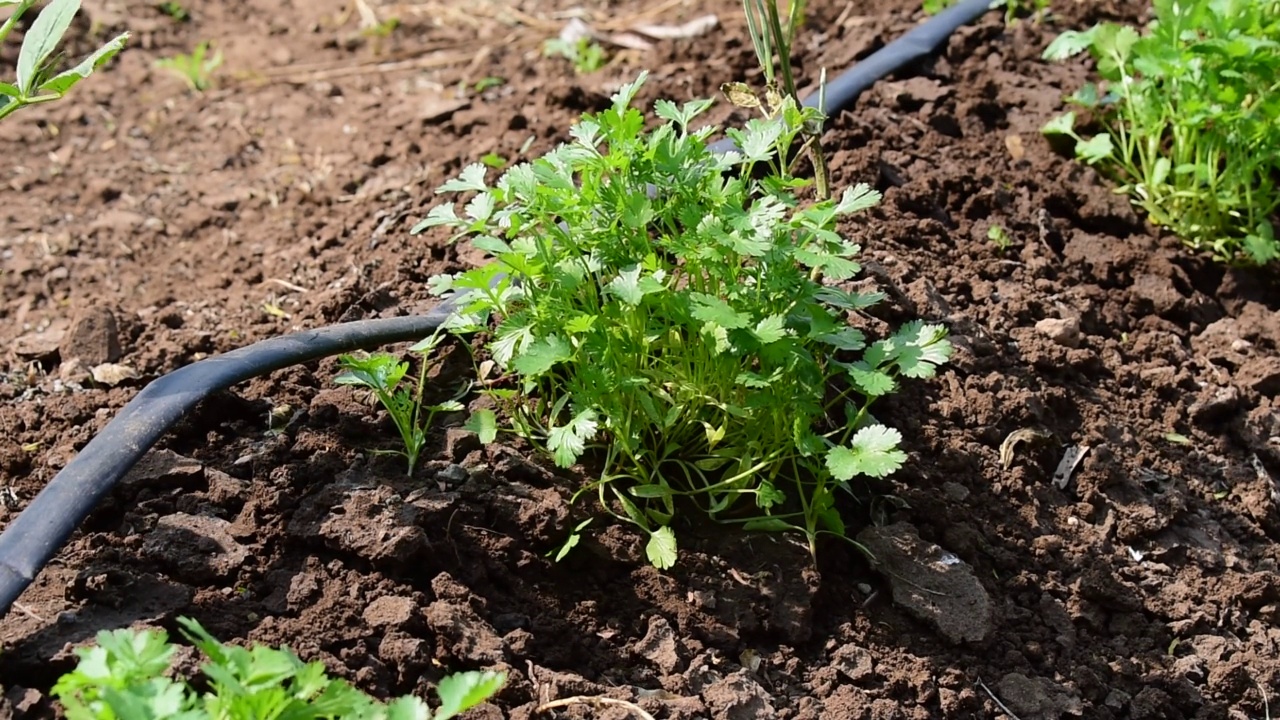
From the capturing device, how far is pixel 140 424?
2.15m

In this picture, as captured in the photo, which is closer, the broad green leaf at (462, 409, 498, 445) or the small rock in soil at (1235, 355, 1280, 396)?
the broad green leaf at (462, 409, 498, 445)

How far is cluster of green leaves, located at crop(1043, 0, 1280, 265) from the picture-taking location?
3096 mm

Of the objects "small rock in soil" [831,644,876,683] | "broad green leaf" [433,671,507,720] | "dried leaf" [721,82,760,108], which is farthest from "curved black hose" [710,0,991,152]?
"broad green leaf" [433,671,507,720]

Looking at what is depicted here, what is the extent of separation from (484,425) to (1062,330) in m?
1.38

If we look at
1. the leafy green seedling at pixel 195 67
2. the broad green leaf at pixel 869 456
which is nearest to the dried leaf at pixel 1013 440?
the broad green leaf at pixel 869 456

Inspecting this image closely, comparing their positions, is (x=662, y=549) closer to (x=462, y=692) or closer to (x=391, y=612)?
(x=391, y=612)

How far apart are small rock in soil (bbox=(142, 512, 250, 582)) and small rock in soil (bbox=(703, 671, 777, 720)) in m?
0.77

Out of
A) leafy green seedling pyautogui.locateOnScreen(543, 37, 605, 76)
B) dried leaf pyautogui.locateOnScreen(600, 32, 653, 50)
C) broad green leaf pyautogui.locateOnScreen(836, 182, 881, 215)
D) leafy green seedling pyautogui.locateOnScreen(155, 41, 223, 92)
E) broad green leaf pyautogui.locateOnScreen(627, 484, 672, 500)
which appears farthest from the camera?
leafy green seedling pyautogui.locateOnScreen(155, 41, 223, 92)

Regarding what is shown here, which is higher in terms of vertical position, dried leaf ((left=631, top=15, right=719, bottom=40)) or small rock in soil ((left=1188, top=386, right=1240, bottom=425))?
dried leaf ((left=631, top=15, right=719, bottom=40))

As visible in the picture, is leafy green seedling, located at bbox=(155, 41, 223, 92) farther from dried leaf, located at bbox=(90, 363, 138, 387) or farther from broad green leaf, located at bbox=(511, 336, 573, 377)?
broad green leaf, located at bbox=(511, 336, 573, 377)

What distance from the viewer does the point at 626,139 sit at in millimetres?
2133

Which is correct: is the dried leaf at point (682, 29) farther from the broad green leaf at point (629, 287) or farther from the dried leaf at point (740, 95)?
the broad green leaf at point (629, 287)

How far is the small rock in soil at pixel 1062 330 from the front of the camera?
114 inches

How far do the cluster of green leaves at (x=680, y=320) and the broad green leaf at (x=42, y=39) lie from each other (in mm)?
649
